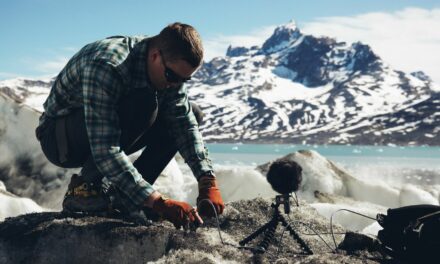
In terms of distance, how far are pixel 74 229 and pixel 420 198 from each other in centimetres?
656

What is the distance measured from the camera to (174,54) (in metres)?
2.80

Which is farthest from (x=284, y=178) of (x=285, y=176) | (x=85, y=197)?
(x=85, y=197)

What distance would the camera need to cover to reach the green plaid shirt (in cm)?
280

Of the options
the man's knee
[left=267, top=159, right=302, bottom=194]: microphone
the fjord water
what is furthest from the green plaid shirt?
the fjord water

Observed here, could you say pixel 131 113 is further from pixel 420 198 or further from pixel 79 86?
pixel 420 198

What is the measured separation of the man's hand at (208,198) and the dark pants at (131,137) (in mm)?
546

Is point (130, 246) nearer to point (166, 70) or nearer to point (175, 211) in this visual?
point (175, 211)

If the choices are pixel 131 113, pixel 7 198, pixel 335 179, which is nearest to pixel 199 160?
pixel 131 113

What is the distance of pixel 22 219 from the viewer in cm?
346

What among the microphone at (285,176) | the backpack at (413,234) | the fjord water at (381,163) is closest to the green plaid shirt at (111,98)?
the microphone at (285,176)

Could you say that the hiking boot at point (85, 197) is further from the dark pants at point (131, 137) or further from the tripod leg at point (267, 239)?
the tripod leg at point (267, 239)

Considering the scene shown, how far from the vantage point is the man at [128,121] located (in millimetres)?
2797

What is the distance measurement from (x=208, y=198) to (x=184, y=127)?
64 cm

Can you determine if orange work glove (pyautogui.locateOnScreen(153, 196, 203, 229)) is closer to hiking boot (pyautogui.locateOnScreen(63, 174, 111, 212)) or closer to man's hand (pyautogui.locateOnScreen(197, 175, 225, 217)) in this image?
man's hand (pyautogui.locateOnScreen(197, 175, 225, 217))
